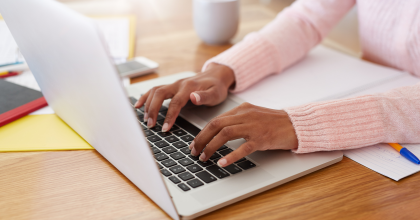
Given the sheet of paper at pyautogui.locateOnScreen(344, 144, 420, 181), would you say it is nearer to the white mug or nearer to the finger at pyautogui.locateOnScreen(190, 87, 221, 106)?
the finger at pyautogui.locateOnScreen(190, 87, 221, 106)

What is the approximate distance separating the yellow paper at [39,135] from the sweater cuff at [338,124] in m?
0.34

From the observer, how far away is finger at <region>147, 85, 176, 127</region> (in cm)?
62

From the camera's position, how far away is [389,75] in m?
0.81

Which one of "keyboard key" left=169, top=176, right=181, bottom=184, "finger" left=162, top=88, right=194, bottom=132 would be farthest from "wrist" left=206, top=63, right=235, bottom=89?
"keyboard key" left=169, top=176, right=181, bottom=184

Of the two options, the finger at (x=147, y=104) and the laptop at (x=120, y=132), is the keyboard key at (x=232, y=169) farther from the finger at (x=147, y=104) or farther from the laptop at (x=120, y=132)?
the finger at (x=147, y=104)

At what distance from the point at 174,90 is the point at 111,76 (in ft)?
1.04

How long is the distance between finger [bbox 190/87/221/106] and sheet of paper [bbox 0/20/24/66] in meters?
0.50

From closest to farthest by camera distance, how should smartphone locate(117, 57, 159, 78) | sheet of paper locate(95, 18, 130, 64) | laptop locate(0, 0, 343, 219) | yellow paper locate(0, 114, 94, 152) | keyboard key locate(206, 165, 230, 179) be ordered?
laptop locate(0, 0, 343, 219)
keyboard key locate(206, 165, 230, 179)
yellow paper locate(0, 114, 94, 152)
smartphone locate(117, 57, 159, 78)
sheet of paper locate(95, 18, 130, 64)

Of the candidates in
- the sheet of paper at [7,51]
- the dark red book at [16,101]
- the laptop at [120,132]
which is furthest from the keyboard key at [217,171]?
the sheet of paper at [7,51]

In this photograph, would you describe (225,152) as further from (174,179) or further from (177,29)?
(177,29)

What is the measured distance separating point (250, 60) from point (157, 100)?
0.27m

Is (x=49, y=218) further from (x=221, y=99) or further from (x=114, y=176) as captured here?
(x=221, y=99)

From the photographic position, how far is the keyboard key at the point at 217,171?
487 mm

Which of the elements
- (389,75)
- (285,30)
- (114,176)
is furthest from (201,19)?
(114,176)
